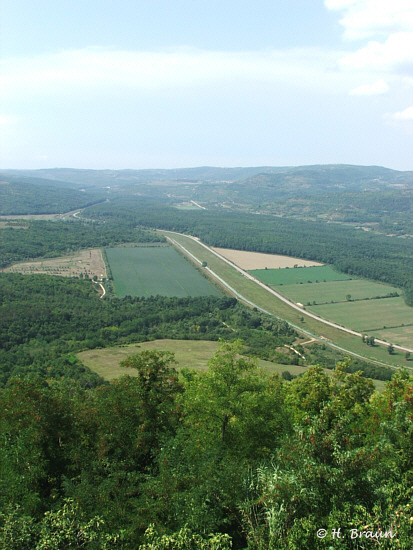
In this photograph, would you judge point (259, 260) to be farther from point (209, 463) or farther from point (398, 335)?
point (209, 463)

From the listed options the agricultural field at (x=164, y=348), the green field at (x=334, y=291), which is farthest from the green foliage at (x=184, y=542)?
the green field at (x=334, y=291)

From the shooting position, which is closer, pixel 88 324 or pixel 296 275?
pixel 88 324

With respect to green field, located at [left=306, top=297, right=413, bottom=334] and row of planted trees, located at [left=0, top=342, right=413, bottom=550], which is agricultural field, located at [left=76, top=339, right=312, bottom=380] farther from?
row of planted trees, located at [left=0, top=342, right=413, bottom=550]

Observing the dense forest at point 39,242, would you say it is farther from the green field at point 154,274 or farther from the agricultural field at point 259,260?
the agricultural field at point 259,260

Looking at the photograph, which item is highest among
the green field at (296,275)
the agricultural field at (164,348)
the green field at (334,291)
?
the green field at (296,275)

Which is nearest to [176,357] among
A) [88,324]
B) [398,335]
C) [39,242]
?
[88,324]
